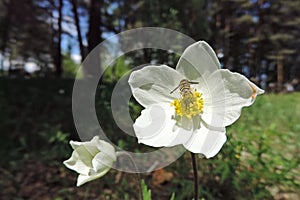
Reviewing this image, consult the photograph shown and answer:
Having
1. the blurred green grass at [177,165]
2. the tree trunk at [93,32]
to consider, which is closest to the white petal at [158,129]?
the blurred green grass at [177,165]

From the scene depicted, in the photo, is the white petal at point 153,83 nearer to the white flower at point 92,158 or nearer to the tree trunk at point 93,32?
the white flower at point 92,158

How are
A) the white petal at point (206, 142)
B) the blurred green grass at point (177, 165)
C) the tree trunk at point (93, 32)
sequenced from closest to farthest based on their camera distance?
1. the white petal at point (206, 142)
2. the blurred green grass at point (177, 165)
3. the tree trunk at point (93, 32)

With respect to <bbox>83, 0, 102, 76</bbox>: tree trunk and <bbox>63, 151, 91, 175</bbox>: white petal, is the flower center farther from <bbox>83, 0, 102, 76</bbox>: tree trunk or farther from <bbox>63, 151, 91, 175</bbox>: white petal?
<bbox>83, 0, 102, 76</bbox>: tree trunk

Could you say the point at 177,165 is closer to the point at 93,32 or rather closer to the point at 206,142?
the point at 206,142

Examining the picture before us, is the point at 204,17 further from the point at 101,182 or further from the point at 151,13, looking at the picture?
the point at 101,182

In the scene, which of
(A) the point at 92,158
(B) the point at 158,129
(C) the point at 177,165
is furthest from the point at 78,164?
(C) the point at 177,165

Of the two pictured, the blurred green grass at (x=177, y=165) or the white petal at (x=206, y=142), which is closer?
the white petal at (x=206, y=142)

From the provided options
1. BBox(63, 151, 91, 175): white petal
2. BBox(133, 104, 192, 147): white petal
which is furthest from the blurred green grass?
BBox(133, 104, 192, 147): white petal
